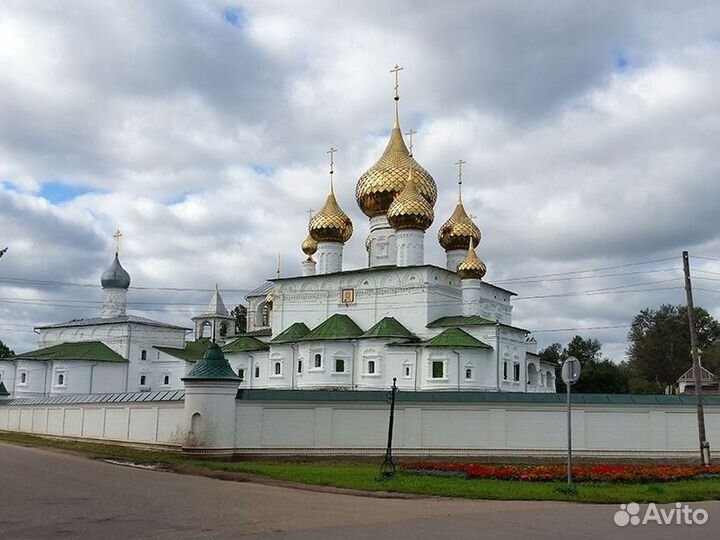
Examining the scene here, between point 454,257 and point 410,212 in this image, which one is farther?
point 454,257

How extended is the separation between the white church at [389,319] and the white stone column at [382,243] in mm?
66

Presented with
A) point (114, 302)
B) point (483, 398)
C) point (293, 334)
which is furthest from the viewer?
point (114, 302)

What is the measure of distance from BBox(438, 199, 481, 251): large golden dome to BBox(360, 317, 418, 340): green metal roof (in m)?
6.89

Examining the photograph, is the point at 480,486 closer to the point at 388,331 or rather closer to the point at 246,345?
the point at 388,331

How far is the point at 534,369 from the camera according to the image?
1682 inches

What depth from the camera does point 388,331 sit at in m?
38.3

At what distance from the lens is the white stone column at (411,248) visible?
40.9m

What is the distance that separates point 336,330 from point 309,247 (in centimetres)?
1363

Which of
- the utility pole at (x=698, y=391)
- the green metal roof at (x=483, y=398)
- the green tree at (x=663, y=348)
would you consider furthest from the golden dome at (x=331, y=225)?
the green tree at (x=663, y=348)

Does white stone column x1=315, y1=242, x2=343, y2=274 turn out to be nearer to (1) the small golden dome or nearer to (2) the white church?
(2) the white church

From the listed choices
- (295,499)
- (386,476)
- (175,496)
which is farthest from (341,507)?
(386,476)

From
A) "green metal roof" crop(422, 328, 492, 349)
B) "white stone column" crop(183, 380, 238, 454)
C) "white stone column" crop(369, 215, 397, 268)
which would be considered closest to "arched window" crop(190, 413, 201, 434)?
"white stone column" crop(183, 380, 238, 454)

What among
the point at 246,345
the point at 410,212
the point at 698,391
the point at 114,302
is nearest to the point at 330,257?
the point at 410,212

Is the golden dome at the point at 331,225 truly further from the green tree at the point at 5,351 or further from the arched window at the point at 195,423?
the green tree at the point at 5,351
